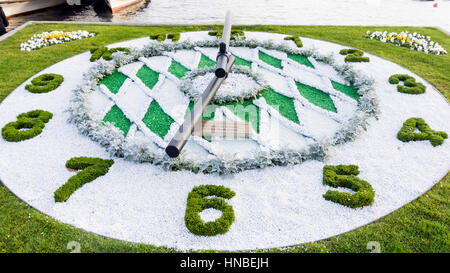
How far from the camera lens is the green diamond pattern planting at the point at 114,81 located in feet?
24.6

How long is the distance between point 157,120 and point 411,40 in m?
8.55

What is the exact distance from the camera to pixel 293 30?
1152 cm

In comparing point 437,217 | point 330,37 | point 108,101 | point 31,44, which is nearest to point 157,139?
point 108,101

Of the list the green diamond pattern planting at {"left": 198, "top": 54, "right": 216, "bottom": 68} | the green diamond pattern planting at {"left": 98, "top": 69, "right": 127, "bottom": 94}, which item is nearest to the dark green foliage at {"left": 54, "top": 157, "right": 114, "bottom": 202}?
the green diamond pattern planting at {"left": 98, "top": 69, "right": 127, "bottom": 94}

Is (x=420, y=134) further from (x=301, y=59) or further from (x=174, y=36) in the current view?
(x=174, y=36)

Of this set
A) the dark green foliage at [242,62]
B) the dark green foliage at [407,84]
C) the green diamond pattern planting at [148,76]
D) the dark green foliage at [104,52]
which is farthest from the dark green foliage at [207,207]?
the dark green foliage at [104,52]

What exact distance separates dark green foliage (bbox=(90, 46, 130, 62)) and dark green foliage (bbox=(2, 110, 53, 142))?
2790mm

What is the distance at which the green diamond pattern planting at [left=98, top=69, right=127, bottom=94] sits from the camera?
7508 mm

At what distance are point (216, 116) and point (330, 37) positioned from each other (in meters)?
6.50

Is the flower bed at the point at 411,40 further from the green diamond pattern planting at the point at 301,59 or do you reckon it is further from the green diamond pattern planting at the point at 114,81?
the green diamond pattern planting at the point at 114,81

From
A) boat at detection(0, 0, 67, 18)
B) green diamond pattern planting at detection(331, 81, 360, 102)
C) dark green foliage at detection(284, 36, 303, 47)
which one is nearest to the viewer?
green diamond pattern planting at detection(331, 81, 360, 102)

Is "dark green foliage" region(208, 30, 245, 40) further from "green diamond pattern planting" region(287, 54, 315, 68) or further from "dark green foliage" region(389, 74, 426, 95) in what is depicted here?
"dark green foliage" region(389, 74, 426, 95)

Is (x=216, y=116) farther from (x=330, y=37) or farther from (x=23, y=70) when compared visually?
(x=330, y=37)

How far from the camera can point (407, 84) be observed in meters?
7.64
